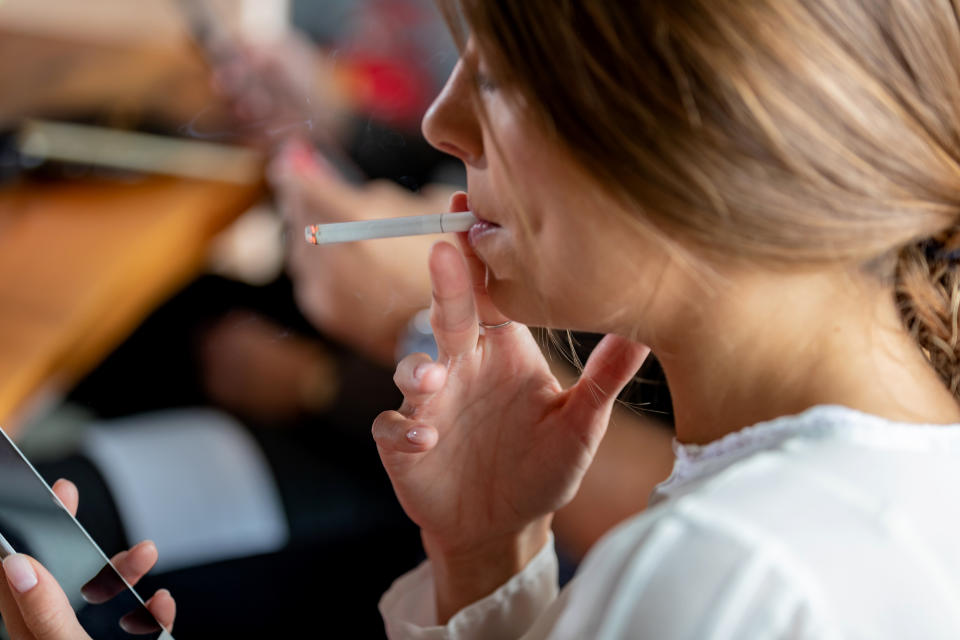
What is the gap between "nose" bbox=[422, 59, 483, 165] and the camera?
0.35m

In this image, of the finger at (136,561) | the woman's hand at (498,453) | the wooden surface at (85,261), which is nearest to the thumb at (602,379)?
the woman's hand at (498,453)

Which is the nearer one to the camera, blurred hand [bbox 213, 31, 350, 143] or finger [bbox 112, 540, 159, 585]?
finger [bbox 112, 540, 159, 585]

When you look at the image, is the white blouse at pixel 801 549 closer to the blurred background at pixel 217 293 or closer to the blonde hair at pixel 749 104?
the blonde hair at pixel 749 104

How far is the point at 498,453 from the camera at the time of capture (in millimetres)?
466

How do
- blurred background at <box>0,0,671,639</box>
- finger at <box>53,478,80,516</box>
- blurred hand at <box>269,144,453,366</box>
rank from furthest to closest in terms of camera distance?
blurred background at <box>0,0,671,639</box>
blurred hand at <box>269,144,453,366</box>
finger at <box>53,478,80,516</box>

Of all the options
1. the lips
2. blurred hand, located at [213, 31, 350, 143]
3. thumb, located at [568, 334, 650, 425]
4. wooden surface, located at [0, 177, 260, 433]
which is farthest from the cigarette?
blurred hand, located at [213, 31, 350, 143]

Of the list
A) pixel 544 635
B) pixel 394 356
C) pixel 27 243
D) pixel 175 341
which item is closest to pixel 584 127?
pixel 544 635

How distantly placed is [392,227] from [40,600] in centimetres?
21

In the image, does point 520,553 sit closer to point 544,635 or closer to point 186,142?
point 544,635

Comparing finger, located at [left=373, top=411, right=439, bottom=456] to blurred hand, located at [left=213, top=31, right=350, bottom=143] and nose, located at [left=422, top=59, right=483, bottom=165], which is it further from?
blurred hand, located at [left=213, top=31, right=350, bottom=143]

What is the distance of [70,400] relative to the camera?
2.38ft

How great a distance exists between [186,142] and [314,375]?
0.92ft

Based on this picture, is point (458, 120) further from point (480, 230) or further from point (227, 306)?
point (227, 306)

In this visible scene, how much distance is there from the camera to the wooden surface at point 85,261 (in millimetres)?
689
